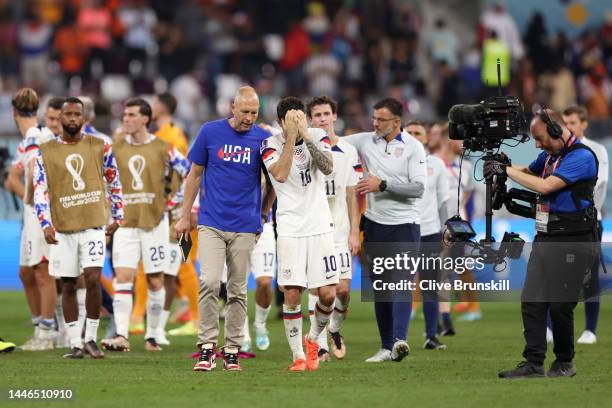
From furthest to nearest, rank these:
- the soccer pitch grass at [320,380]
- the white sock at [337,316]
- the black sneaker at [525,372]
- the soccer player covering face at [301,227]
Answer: the white sock at [337,316], the soccer player covering face at [301,227], the black sneaker at [525,372], the soccer pitch grass at [320,380]

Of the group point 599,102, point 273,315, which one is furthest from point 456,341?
point 599,102

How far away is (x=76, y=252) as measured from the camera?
13.7m

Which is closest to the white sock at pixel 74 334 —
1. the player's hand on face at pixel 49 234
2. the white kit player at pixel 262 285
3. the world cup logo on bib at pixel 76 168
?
the player's hand on face at pixel 49 234

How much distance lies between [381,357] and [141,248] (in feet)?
10.4

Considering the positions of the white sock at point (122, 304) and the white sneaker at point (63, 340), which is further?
the white sneaker at point (63, 340)

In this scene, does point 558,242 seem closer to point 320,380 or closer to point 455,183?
point 320,380

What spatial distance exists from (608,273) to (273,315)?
7723 millimetres

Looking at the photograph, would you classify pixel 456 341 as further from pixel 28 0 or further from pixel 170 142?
pixel 28 0

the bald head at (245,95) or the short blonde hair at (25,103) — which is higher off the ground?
the short blonde hair at (25,103)

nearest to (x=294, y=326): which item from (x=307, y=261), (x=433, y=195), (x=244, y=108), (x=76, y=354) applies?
(x=307, y=261)

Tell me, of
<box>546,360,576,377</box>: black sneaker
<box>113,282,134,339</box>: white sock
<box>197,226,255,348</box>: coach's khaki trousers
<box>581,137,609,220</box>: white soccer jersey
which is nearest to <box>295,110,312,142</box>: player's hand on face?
<box>197,226,255,348</box>: coach's khaki trousers

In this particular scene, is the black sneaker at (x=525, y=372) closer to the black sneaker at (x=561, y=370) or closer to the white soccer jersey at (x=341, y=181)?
the black sneaker at (x=561, y=370)

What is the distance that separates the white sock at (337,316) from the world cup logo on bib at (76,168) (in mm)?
2815

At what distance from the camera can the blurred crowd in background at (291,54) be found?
28.7 meters
